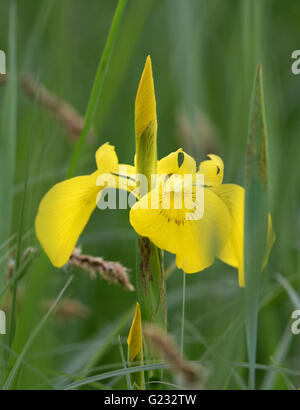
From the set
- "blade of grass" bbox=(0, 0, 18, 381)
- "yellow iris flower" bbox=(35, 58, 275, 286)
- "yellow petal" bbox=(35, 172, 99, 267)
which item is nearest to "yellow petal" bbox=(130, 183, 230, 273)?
"yellow iris flower" bbox=(35, 58, 275, 286)

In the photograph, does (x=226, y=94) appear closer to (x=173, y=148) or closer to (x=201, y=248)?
(x=173, y=148)

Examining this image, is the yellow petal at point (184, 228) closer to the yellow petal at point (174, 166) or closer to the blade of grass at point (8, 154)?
the yellow petal at point (174, 166)

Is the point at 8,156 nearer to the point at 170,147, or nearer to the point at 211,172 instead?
the point at 211,172

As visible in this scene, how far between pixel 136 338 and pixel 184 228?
0.46 feet

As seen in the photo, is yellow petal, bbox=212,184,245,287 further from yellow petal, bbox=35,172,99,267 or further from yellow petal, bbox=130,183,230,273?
yellow petal, bbox=35,172,99,267

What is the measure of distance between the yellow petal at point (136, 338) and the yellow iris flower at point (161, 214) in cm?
8

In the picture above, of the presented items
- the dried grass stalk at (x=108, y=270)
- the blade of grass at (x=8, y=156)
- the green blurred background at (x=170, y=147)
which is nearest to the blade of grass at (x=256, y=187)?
the green blurred background at (x=170, y=147)

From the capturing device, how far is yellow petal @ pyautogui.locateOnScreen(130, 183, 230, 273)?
0.60 meters

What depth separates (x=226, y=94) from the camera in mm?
1690

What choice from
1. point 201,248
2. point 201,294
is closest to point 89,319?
point 201,294

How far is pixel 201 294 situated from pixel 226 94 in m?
0.77

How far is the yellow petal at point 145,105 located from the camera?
0.63 metres
